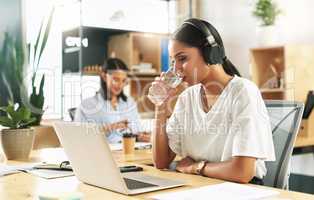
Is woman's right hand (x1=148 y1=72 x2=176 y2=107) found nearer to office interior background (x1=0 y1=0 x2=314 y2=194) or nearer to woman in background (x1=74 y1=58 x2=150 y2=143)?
woman in background (x1=74 y1=58 x2=150 y2=143)

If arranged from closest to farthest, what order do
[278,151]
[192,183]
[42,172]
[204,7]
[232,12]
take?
[192,183] < [42,172] < [278,151] < [232,12] < [204,7]

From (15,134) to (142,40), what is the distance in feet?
9.68

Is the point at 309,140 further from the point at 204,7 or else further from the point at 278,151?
the point at 204,7

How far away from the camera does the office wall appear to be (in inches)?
150

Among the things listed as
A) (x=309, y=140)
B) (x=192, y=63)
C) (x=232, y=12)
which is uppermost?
(x=232, y=12)

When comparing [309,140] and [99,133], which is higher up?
[99,133]

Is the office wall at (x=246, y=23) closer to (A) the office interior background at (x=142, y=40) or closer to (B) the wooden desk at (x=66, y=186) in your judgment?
(A) the office interior background at (x=142, y=40)

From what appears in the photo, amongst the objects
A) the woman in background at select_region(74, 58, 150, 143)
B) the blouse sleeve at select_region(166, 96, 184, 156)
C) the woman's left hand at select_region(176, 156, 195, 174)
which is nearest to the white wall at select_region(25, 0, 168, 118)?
the woman in background at select_region(74, 58, 150, 143)

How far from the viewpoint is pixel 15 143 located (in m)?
2.07

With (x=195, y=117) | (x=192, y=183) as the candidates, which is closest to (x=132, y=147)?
(x=195, y=117)

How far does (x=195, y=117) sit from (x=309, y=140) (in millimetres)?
1938

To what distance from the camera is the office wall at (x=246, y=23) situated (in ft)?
12.5

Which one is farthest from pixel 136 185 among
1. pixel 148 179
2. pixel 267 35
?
pixel 267 35

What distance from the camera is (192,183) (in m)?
1.36
